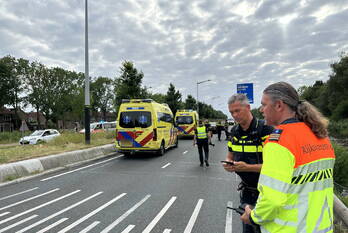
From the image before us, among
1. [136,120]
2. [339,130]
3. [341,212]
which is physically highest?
[136,120]

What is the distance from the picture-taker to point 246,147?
2711 millimetres

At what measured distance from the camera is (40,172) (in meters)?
8.59

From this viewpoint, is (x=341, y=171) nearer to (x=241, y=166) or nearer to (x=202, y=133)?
(x=202, y=133)

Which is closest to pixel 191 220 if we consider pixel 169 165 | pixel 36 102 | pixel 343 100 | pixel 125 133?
pixel 169 165

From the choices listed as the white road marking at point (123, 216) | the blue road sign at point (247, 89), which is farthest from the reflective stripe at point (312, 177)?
the blue road sign at point (247, 89)

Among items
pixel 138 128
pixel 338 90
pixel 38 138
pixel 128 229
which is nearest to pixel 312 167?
pixel 128 229

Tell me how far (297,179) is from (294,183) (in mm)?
30

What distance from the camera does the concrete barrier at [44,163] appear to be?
7516 mm

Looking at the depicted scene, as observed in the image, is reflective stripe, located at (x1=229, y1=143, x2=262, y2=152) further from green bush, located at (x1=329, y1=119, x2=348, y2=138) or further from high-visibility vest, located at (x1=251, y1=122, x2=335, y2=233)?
green bush, located at (x1=329, y1=119, x2=348, y2=138)

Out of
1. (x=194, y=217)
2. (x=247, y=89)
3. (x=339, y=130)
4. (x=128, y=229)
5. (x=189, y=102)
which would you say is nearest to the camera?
(x=128, y=229)

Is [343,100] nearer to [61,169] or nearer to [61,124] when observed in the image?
[61,169]

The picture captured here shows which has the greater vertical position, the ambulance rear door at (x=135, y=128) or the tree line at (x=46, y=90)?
the tree line at (x=46, y=90)

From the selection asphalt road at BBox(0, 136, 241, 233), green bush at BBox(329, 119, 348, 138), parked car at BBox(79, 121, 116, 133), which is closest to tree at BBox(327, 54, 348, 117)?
green bush at BBox(329, 119, 348, 138)

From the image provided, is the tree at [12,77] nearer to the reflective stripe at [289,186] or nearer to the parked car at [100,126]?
the parked car at [100,126]
